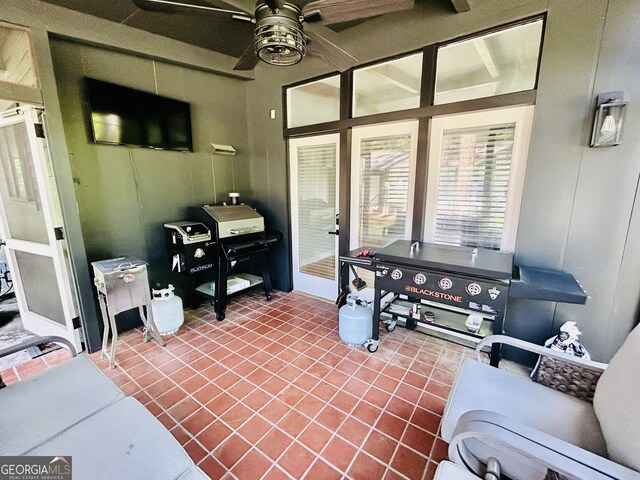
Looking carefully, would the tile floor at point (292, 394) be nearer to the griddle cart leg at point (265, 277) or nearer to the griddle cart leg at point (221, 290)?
the griddle cart leg at point (221, 290)

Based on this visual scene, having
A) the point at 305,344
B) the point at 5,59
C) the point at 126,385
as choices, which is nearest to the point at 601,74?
the point at 305,344

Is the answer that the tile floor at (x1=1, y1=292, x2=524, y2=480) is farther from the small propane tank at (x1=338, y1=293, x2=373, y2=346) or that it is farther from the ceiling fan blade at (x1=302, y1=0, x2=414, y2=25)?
the ceiling fan blade at (x1=302, y1=0, x2=414, y2=25)

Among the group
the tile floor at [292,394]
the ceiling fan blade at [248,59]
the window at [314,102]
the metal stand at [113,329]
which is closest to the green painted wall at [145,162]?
the metal stand at [113,329]

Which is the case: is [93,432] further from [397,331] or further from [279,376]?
[397,331]

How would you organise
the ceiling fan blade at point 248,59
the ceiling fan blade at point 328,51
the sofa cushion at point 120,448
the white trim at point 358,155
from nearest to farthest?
the sofa cushion at point 120,448 < the ceiling fan blade at point 328,51 < the ceiling fan blade at point 248,59 < the white trim at point 358,155

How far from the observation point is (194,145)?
3.32 metres

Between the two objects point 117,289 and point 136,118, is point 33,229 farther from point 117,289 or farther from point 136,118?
point 136,118

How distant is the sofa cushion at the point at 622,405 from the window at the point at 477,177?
4.45 feet

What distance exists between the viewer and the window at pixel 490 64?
2143 millimetres

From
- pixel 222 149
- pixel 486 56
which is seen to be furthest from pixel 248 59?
pixel 486 56

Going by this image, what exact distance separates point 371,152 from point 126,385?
9.63ft

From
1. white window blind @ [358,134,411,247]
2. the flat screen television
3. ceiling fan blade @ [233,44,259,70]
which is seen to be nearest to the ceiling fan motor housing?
ceiling fan blade @ [233,44,259,70]

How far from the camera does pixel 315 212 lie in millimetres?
3559

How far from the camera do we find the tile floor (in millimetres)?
1567
